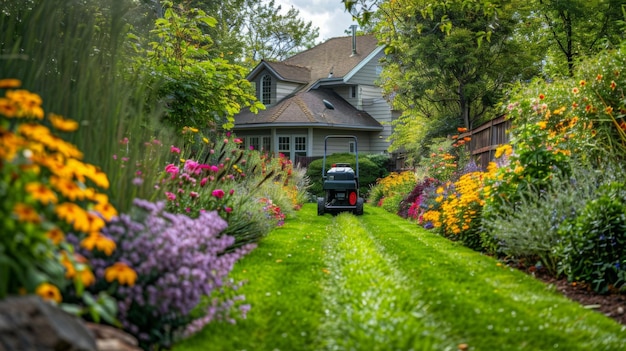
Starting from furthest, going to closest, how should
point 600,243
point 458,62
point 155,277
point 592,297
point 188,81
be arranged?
point 458,62 < point 188,81 < point 600,243 < point 592,297 < point 155,277

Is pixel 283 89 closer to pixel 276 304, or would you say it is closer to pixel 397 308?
pixel 276 304

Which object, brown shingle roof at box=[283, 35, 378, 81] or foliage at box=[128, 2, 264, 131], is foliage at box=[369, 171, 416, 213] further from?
brown shingle roof at box=[283, 35, 378, 81]

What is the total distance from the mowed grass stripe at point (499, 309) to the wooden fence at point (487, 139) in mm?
5323

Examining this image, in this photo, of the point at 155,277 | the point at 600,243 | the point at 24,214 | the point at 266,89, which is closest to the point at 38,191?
the point at 24,214

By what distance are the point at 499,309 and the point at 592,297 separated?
1.26 metres

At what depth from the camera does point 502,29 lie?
17875mm

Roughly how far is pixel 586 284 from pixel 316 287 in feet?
8.44

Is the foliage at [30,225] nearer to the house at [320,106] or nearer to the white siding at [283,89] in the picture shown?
the house at [320,106]

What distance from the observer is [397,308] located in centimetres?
442

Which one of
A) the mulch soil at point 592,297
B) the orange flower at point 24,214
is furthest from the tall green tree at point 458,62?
the orange flower at point 24,214

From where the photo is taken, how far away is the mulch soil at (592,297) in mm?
4727

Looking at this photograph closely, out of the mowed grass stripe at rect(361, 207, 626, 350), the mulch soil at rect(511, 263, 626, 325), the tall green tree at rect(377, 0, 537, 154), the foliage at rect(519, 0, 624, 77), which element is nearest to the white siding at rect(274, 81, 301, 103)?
the tall green tree at rect(377, 0, 537, 154)

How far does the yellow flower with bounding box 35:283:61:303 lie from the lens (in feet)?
8.21

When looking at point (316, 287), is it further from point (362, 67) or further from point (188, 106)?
point (362, 67)
